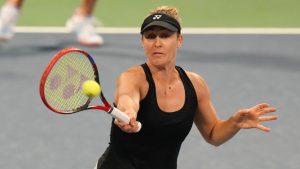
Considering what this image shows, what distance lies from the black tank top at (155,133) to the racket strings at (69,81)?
335mm

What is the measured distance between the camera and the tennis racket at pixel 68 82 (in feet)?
13.8

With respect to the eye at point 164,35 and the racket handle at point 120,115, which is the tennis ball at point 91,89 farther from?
the eye at point 164,35

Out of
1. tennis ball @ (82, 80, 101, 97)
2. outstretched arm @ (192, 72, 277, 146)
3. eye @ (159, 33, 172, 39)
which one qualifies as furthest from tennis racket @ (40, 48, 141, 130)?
outstretched arm @ (192, 72, 277, 146)

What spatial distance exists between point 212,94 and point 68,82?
11.3 ft

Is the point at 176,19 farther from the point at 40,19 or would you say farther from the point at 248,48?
the point at 40,19

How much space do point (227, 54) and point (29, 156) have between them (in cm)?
312

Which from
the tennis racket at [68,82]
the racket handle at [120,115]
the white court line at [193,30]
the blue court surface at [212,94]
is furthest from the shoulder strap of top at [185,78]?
the white court line at [193,30]

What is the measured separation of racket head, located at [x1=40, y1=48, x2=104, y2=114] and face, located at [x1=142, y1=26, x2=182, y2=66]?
1.02 feet

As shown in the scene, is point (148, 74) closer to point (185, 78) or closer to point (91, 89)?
point (185, 78)

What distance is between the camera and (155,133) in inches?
178

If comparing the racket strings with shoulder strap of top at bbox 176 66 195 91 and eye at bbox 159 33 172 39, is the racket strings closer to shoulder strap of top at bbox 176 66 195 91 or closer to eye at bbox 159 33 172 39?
eye at bbox 159 33 172 39

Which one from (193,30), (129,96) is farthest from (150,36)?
(193,30)

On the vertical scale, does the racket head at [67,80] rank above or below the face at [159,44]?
below

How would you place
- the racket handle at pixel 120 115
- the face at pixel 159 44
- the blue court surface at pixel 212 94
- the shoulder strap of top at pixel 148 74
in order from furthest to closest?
the blue court surface at pixel 212 94 → the shoulder strap of top at pixel 148 74 → the face at pixel 159 44 → the racket handle at pixel 120 115
